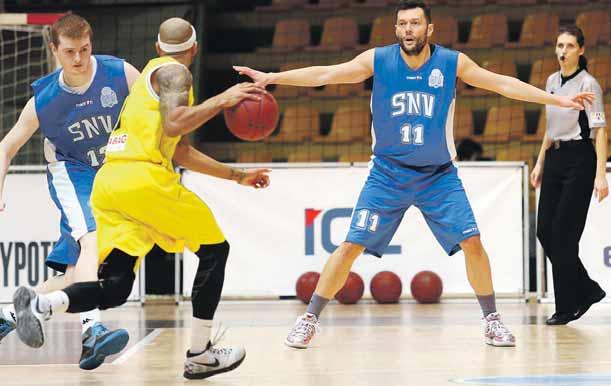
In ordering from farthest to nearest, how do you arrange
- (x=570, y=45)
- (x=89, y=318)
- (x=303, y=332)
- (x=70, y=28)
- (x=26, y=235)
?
(x=26, y=235) < (x=570, y=45) < (x=303, y=332) < (x=89, y=318) < (x=70, y=28)

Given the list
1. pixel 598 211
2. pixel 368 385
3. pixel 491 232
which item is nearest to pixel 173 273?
pixel 491 232

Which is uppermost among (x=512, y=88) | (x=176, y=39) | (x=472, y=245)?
(x=176, y=39)

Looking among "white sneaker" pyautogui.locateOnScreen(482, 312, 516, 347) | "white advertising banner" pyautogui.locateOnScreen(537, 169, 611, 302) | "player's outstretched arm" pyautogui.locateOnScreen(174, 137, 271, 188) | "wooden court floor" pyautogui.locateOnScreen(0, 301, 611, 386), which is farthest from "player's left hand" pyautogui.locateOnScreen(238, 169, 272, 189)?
"white advertising banner" pyautogui.locateOnScreen(537, 169, 611, 302)

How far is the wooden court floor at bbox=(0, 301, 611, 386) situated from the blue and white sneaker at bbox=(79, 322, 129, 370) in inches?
2.5

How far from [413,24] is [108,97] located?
174 cm

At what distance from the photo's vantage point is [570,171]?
7871 mm

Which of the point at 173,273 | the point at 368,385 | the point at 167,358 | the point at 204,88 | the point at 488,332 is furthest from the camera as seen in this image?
the point at 204,88

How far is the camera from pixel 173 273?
10.4 meters

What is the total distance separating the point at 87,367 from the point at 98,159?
46.0 inches

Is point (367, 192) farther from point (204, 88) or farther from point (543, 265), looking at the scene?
point (204, 88)

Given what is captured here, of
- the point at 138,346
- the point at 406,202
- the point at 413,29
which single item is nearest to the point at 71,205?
the point at 138,346

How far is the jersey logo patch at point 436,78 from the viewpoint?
21.8ft

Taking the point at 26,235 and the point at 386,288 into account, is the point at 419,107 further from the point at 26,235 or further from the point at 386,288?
the point at 26,235

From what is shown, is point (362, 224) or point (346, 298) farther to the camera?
point (346, 298)
